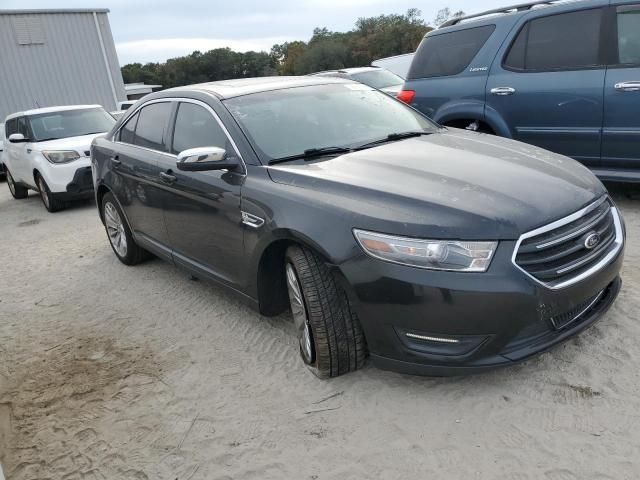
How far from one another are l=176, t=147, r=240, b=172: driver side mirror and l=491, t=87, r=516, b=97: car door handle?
3.38 m

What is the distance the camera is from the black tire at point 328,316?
2723 millimetres

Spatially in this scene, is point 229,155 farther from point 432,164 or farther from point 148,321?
point 148,321

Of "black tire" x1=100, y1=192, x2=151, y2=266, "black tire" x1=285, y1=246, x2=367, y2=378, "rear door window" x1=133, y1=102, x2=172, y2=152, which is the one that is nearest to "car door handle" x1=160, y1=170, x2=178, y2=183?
"rear door window" x1=133, y1=102, x2=172, y2=152

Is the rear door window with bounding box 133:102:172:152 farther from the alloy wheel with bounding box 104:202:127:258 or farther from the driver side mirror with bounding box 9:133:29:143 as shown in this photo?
the driver side mirror with bounding box 9:133:29:143

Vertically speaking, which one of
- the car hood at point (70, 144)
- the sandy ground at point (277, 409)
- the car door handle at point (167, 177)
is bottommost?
the sandy ground at point (277, 409)

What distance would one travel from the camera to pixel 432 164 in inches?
118

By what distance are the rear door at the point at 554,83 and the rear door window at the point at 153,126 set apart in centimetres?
328

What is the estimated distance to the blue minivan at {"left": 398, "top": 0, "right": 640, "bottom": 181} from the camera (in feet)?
15.7

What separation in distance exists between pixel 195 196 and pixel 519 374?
2.26 metres

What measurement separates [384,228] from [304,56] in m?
58.4

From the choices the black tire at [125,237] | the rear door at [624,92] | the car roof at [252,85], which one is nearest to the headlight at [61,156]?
the black tire at [125,237]

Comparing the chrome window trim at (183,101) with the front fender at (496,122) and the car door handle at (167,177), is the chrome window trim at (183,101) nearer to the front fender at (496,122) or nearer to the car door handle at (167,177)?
the car door handle at (167,177)

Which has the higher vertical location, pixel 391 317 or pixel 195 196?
pixel 195 196

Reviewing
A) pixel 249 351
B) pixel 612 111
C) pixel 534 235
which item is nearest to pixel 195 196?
pixel 249 351
